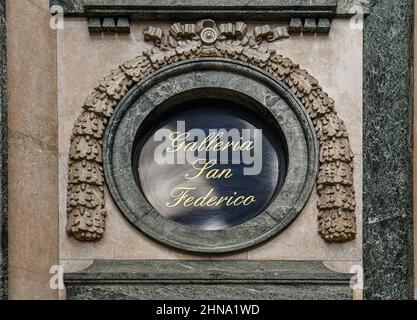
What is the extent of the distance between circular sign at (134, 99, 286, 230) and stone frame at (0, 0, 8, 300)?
170cm

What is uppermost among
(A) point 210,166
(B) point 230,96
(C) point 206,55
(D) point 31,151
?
(C) point 206,55

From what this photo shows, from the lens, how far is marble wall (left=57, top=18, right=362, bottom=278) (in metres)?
13.0

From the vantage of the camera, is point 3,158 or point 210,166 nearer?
point 3,158

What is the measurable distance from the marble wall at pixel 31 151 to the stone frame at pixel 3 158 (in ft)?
0.41

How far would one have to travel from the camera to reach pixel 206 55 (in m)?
13.3

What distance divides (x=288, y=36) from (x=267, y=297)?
2.99m

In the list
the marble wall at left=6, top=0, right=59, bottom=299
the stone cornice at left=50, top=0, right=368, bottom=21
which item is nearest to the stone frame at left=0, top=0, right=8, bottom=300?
the marble wall at left=6, top=0, right=59, bottom=299

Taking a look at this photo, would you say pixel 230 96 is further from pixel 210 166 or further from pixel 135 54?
pixel 135 54

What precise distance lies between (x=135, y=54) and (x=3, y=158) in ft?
6.75

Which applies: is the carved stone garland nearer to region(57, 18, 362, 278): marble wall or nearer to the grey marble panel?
region(57, 18, 362, 278): marble wall

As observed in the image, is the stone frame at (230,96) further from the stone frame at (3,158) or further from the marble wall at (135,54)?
the stone frame at (3,158)

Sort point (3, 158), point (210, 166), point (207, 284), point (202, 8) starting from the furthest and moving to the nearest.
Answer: point (210, 166)
point (202, 8)
point (207, 284)
point (3, 158)

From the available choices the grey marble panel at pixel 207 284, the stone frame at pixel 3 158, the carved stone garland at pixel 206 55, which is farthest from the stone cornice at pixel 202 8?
the grey marble panel at pixel 207 284

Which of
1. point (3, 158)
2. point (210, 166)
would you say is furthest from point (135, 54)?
point (3, 158)
